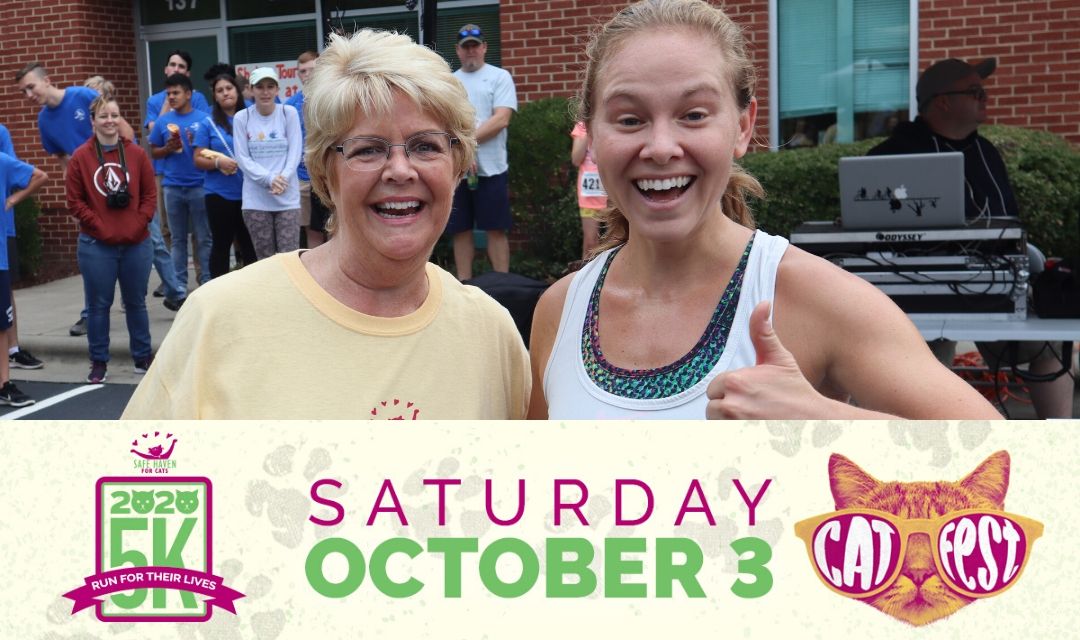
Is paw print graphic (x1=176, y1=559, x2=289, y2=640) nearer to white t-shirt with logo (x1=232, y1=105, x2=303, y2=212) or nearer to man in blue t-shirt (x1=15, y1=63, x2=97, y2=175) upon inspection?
white t-shirt with logo (x1=232, y1=105, x2=303, y2=212)

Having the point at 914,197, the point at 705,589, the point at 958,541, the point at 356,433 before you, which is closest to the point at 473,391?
the point at 356,433

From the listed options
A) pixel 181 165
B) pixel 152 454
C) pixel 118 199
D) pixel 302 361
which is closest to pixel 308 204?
pixel 181 165

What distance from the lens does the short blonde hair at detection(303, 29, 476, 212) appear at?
2018 millimetres

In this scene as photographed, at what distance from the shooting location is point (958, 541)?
4.74 feet

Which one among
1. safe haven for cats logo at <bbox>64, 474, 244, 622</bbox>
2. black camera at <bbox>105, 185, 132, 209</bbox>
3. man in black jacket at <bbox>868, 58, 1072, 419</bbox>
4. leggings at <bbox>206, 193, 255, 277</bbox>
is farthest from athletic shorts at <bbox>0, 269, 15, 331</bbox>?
safe haven for cats logo at <bbox>64, 474, 244, 622</bbox>

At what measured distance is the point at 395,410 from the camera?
202 centimetres

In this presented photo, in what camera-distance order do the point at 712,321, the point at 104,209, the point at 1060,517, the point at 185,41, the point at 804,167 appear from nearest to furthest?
1. the point at 1060,517
2. the point at 712,321
3. the point at 104,209
4. the point at 804,167
5. the point at 185,41

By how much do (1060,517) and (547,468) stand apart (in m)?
0.66

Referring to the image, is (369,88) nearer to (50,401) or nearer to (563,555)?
(563,555)

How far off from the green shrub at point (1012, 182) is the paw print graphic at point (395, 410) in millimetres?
6089

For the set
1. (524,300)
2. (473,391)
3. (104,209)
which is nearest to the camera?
(473,391)

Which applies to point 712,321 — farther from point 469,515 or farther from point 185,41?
point 185,41

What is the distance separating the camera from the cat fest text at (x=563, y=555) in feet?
4.80

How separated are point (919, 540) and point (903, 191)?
142 inches
